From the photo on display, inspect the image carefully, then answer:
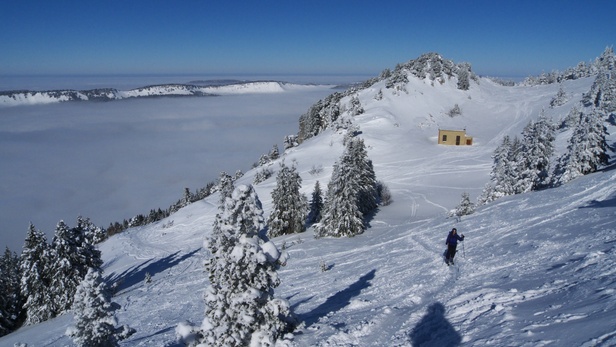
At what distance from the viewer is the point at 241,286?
9.27 meters

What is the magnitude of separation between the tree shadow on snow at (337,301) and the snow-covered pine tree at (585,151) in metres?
23.9

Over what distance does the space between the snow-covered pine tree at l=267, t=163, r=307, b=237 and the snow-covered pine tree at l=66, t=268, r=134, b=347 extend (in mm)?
27707

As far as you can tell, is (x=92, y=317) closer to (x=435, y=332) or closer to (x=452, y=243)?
(x=435, y=332)

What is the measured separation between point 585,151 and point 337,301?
28.6m

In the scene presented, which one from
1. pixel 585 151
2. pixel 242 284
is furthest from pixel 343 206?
pixel 242 284

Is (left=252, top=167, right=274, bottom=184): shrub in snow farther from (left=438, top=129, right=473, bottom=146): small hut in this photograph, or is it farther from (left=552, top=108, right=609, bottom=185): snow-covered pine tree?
(left=552, top=108, right=609, bottom=185): snow-covered pine tree

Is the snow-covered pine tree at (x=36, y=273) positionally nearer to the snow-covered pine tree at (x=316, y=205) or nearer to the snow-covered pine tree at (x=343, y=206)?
the snow-covered pine tree at (x=343, y=206)

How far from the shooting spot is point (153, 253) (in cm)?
4519

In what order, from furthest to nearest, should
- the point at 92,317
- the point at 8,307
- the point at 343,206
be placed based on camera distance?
the point at 8,307 < the point at 343,206 < the point at 92,317

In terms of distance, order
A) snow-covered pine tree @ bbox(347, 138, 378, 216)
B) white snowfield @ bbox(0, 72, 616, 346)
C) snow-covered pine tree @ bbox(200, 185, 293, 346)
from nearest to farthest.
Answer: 1. white snowfield @ bbox(0, 72, 616, 346)
2. snow-covered pine tree @ bbox(200, 185, 293, 346)
3. snow-covered pine tree @ bbox(347, 138, 378, 216)

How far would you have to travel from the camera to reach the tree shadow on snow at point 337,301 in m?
12.7

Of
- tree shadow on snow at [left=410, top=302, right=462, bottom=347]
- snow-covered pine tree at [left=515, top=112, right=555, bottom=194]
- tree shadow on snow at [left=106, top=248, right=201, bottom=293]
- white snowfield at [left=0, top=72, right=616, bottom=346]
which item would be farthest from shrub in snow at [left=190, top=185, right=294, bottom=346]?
snow-covered pine tree at [left=515, top=112, right=555, bottom=194]

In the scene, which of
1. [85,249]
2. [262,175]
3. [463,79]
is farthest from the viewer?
[463,79]

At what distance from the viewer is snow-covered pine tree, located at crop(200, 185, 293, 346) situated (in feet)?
30.0
